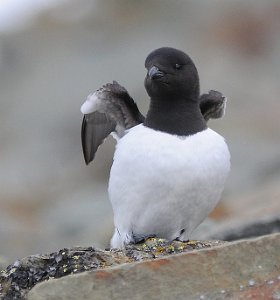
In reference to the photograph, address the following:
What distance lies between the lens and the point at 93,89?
2155cm

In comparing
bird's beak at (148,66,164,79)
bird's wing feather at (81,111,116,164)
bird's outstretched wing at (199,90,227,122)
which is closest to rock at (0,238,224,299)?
bird's beak at (148,66,164,79)

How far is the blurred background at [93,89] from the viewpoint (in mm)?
18141

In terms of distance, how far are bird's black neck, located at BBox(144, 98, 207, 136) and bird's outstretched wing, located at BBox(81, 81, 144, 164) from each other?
0.45 m

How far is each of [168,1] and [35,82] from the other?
14.0ft

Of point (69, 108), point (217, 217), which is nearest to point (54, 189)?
point (69, 108)

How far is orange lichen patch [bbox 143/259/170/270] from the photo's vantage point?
5.91 m

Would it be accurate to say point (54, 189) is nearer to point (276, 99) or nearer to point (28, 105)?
point (28, 105)

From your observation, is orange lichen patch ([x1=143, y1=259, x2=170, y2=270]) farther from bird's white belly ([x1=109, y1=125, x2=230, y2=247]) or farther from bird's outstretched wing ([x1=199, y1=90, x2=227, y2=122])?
bird's outstretched wing ([x1=199, y1=90, x2=227, y2=122])

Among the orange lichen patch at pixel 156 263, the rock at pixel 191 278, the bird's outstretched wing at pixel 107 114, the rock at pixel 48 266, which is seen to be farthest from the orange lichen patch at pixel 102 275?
the bird's outstretched wing at pixel 107 114

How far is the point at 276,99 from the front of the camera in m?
21.2

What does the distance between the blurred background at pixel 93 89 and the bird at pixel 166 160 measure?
4.98 metres

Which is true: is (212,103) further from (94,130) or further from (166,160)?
(166,160)

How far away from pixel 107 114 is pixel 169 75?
1.00 metres

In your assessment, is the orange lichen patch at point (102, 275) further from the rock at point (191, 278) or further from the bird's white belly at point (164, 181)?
the bird's white belly at point (164, 181)
